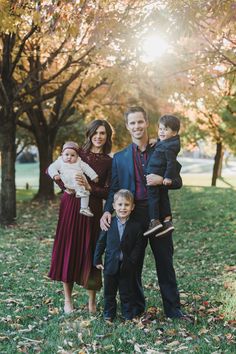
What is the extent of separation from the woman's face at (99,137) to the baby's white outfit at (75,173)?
0.24 m

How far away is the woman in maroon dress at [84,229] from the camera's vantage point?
17.7 ft

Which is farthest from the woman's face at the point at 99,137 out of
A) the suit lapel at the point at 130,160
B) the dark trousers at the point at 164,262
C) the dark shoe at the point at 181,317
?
the dark shoe at the point at 181,317

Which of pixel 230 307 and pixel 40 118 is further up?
pixel 40 118

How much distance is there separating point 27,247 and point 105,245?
5.26 meters

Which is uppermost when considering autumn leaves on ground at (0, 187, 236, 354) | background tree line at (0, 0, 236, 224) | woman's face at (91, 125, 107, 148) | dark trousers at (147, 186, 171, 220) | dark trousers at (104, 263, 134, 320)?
background tree line at (0, 0, 236, 224)

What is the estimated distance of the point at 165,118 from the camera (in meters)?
4.88

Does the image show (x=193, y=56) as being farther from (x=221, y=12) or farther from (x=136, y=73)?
(x=221, y=12)

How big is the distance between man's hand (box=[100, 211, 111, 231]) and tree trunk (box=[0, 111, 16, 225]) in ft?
28.0

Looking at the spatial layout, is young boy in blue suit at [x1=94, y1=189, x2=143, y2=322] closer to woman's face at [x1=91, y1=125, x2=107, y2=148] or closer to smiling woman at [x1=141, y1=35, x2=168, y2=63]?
woman's face at [x1=91, y1=125, x2=107, y2=148]

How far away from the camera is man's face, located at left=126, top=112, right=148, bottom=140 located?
5.01 meters

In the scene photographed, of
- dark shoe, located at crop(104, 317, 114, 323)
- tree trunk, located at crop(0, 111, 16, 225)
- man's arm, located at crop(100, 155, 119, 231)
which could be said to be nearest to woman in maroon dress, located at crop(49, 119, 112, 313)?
man's arm, located at crop(100, 155, 119, 231)

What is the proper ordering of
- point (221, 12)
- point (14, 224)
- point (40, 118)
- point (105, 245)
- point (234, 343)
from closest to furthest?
point (234, 343) → point (105, 245) → point (221, 12) → point (14, 224) → point (40, 118)

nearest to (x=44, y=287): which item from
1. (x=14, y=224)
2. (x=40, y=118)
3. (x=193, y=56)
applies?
(x=193, y=56)

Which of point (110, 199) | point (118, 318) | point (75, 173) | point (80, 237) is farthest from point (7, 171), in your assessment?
point (118, 318)
